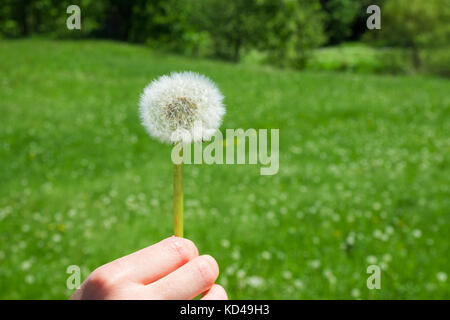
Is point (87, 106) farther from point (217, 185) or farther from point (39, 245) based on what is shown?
point (39, 245)

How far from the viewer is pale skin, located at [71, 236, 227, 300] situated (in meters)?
0.69

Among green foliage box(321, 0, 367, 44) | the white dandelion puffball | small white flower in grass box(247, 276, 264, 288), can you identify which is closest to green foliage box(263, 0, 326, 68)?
green foliage box(321, 0, 367, 44)

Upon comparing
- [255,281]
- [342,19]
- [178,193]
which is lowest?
[255,281]

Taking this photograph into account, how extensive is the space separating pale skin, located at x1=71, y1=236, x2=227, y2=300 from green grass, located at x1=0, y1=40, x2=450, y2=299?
5.08 ft

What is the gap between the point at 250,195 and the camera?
475cm

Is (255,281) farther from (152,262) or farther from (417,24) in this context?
(417,24)

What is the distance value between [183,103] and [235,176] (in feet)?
15.3

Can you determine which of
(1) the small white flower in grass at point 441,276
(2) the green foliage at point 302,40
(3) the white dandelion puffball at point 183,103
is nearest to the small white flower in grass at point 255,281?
(1) the small white flower in grass at point 441,276

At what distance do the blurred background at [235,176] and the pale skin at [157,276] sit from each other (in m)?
0.35

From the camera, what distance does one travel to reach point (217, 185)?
199 inches

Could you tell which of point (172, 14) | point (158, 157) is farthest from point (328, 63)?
point (172, 14)

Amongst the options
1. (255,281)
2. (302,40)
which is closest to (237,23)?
(255,281)

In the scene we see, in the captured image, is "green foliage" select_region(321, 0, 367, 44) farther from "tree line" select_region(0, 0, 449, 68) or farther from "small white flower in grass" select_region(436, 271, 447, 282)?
"small white flower in grass" select_region(436, 271, 447, 282)
